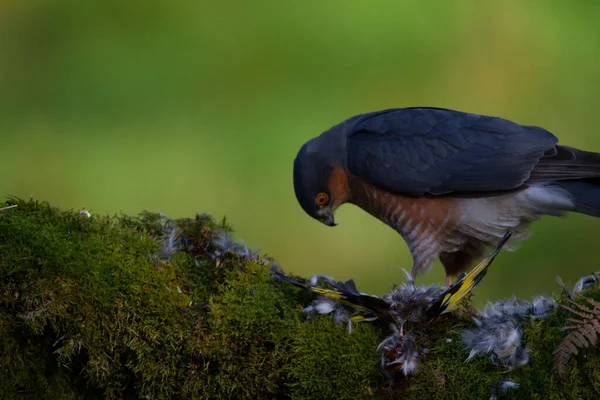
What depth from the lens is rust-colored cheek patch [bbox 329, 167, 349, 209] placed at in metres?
4.86

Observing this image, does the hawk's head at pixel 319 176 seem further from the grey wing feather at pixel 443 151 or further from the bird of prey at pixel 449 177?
the grey wing feather at pixel 443 151

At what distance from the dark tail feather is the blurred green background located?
8.86ft

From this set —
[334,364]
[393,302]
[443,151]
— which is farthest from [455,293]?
[443,151]

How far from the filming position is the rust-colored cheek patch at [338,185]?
16.0 ft

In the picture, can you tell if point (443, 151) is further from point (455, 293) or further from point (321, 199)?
point (455, 293)

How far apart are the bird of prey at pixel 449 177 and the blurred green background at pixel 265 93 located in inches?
92.3

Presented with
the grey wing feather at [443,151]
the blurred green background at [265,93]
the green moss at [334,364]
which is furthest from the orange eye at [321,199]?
the blurred green background at [265,93]

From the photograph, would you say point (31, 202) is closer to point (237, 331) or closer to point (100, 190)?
point (237, 331)

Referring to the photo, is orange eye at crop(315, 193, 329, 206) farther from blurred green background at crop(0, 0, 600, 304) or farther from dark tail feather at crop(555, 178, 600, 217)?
blurred green background at crop(0, 0, 600, 304)

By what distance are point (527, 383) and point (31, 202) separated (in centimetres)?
190

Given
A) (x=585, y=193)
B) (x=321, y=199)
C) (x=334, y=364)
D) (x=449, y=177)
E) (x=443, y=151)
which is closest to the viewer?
(x=334, y=364)

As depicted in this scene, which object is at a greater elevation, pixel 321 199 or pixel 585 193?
pixel 585 193

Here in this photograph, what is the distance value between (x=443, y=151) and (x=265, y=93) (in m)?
3.61

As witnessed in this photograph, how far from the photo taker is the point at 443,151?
4.70m
